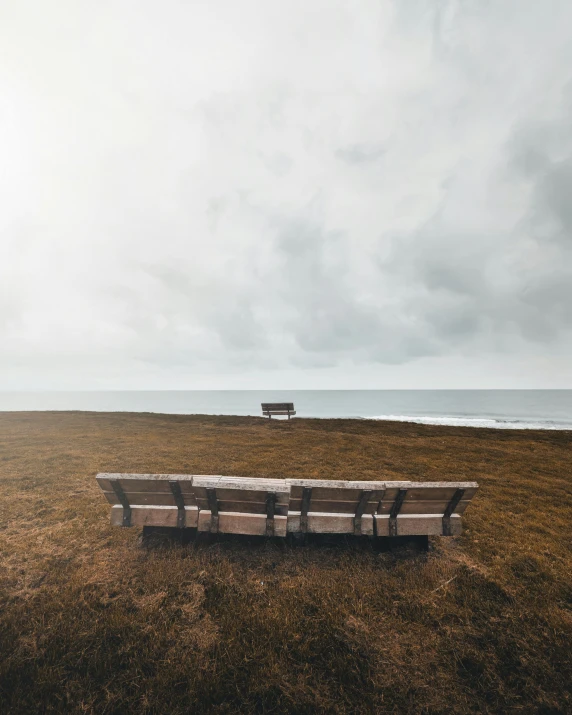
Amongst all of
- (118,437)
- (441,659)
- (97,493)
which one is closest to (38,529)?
(97,493)

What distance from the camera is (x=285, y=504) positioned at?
470 cm

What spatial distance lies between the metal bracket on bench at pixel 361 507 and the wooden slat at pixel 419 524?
0.29 m

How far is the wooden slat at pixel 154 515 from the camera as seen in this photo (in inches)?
199

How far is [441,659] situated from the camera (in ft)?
10.6

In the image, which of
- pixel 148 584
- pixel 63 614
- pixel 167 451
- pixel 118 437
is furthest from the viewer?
pixel 118 437

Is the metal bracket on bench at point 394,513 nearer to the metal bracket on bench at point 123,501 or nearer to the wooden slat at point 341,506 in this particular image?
the wooden slat at point 341,506

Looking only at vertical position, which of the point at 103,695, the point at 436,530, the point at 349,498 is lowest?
the point at 103,695

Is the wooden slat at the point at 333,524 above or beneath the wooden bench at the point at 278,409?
beneath

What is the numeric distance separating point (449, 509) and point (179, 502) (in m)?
4.22

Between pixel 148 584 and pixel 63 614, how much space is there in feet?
3.10

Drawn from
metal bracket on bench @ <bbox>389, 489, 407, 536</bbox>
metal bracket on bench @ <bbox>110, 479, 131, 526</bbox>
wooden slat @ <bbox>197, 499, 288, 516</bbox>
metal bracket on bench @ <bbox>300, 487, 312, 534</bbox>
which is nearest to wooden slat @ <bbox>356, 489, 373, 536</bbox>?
metal bracket on bench @ <bbox>389, 489, 407, 536</bbox>

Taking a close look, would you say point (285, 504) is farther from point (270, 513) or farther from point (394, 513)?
point (394, 513)

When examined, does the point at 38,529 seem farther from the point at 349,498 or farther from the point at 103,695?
the point at 349,498

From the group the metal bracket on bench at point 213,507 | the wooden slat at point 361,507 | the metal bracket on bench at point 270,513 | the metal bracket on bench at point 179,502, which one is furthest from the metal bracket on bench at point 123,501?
the wooden slat at point 361,507
